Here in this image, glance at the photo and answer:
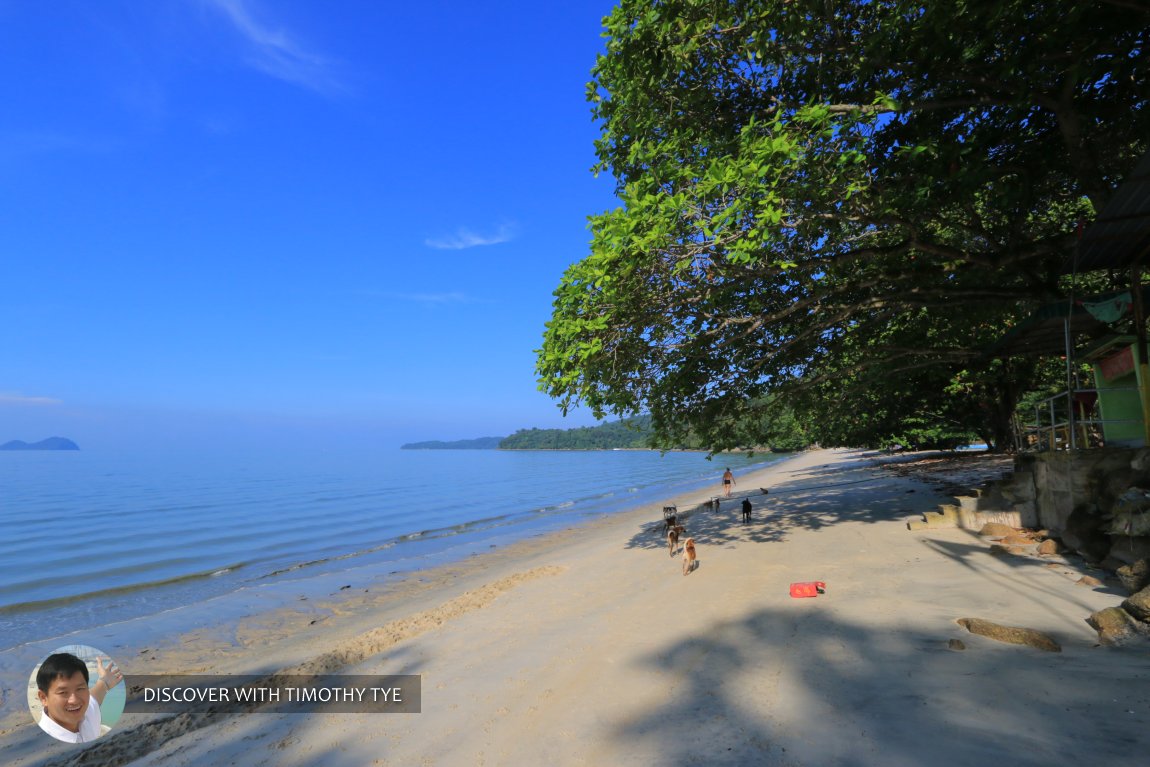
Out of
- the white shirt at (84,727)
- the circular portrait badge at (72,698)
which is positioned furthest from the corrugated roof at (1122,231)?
the white shirt at (84,727)

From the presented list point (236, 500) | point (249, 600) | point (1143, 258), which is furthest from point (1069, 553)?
point (236, 500)

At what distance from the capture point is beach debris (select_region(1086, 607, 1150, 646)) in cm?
505

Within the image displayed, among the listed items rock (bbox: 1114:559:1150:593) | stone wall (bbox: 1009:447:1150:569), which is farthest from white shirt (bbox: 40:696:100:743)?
stone wall (bbox: 1009:447:1150:569)

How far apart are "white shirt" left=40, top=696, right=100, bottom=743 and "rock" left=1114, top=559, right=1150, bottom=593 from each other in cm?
1060

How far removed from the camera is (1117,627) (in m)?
5.15

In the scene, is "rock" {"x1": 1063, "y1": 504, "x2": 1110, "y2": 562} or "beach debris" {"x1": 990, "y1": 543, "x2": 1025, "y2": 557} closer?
"rock" {"x1": 1063, "y1": 504, "x2": 1110, "y2": 562}

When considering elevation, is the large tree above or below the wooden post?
above

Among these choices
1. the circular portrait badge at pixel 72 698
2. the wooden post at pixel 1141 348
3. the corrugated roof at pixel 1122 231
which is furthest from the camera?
the wooden post at pixel 1141 348

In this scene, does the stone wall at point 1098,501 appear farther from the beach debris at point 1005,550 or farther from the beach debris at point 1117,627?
the beach debris at point 1117,627

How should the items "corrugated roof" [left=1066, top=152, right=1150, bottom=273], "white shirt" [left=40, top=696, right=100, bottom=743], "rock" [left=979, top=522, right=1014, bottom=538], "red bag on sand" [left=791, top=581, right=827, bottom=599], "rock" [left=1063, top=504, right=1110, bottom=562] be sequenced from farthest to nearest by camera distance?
"rock" [left=979, top=522, right=1014, bottom=538]
"red bag on sand" [left=791, top=581, right=827, bottom=599]
"rock" [left=1063, top=504, right=1110, bottom=562]
"corrugated roof" [left=1066, top=152, right=1150, bottom=273]
"white shirt" [left=40, top=696, right=100, bottom=743]

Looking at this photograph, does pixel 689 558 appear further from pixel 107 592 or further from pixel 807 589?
pixel 107 592

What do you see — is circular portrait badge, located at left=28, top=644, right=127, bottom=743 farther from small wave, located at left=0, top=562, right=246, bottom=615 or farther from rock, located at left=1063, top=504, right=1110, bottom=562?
rock, located at left=1063, top=504, right=1110, bottom=562

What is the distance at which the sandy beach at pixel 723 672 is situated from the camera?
13.4ft

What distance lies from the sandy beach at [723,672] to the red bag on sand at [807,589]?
0.39 feet
